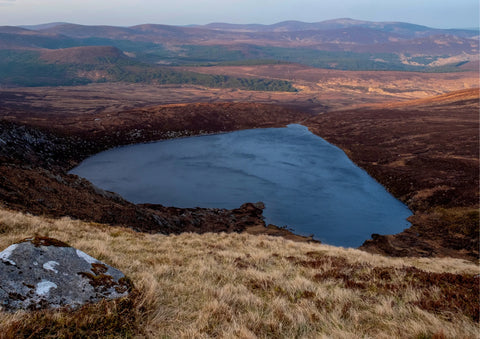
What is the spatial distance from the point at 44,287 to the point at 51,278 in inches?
7.2

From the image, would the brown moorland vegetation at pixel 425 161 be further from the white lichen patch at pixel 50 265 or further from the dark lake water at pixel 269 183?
the white lichen patch at pixel 50 265

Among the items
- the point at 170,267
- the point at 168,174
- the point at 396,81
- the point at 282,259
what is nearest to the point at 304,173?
the point at 168,174

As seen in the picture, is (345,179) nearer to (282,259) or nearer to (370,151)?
(370,151)

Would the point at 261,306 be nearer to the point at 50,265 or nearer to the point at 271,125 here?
the point at 50,265

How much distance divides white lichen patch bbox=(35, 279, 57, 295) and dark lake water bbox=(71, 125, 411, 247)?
91.0ft

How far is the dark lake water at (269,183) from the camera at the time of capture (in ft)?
113

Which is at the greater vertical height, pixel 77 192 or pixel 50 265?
pixel 50 265

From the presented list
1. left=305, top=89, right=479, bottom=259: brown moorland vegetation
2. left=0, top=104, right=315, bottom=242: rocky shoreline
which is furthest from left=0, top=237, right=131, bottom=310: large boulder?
left=305, top=89, right=479, bottom=259: brown moorland vegetation

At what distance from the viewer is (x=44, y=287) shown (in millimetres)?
4570

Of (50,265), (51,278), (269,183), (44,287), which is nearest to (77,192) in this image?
(50,265)

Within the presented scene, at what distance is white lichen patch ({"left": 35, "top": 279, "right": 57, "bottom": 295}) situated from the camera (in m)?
4.48

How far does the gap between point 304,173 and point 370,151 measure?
58.7 ft

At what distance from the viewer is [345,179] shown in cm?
4716

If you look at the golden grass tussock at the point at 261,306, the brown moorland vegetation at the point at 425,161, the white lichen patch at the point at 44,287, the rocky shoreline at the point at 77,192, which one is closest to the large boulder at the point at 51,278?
the white lichen patch at the point at 44,287
